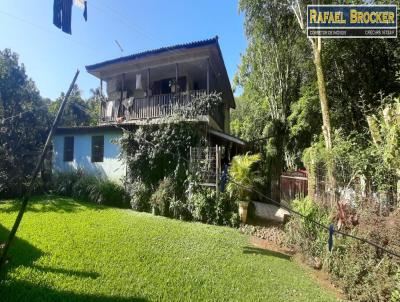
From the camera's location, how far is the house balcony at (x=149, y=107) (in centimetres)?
1159

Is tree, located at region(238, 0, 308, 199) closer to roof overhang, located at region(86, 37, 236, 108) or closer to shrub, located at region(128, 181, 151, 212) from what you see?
roof overhang, located at region(86, 37, 236, 108)

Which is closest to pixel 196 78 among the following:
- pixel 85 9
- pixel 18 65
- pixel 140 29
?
pixel 140 29

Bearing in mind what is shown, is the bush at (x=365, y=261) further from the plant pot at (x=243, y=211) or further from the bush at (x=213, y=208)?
the bush at (x=213, y=208)

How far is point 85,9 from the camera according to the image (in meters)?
5.57

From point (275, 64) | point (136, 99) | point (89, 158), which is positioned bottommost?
point (89, 158)

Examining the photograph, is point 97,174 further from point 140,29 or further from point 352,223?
point 352,223

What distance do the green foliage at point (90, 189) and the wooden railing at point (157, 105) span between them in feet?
12.1

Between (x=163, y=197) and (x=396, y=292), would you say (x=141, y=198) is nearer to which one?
(x=163, y=197)

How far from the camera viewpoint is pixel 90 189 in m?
10.8

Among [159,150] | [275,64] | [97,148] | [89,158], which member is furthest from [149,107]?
[275,64]

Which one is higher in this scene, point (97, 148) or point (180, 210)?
point (97, 148)

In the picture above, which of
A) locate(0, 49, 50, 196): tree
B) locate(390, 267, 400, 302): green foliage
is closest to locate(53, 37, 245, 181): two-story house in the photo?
locate(0, 49, 50, 196): tree

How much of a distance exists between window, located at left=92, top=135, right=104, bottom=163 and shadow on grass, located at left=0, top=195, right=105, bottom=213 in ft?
8.20

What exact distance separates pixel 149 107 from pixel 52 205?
20.7 ft
